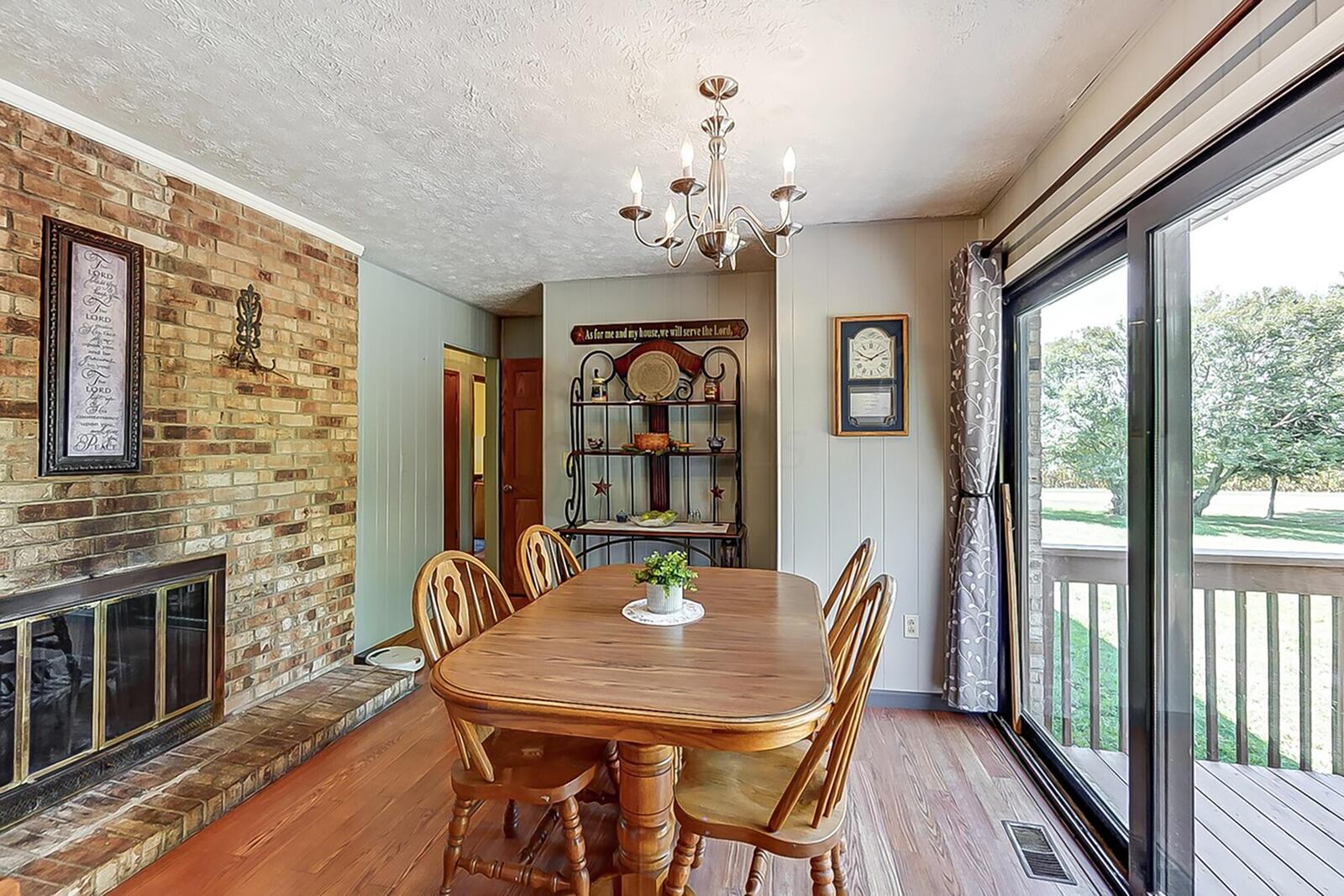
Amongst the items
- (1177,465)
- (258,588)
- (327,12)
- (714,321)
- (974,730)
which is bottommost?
(974,730)

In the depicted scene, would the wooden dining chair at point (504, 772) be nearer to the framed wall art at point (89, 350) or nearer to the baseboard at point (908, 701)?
the framed wall art at point (89, 350)

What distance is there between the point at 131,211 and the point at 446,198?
1157mm

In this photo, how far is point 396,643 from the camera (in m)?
4.02

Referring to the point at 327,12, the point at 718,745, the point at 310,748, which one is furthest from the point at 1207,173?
the point at 310,748

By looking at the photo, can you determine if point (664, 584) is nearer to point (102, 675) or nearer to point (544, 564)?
point (544, 564)

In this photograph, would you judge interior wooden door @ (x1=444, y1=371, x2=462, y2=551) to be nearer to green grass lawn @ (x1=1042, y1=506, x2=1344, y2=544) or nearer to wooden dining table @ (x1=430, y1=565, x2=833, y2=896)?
wooden dining table @ (x1=430, y1=565, x2=833, y2=896)

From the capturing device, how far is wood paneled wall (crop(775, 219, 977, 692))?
3.04m

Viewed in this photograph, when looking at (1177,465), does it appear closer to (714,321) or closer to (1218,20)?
(1218,20)

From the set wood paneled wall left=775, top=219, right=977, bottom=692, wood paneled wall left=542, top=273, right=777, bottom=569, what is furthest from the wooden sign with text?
wood paneled wall left=775, top=219, right=977, bottom=692

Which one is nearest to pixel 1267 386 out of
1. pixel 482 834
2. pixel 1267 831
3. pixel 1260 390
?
pixel 1260 390

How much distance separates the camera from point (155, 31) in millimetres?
1613

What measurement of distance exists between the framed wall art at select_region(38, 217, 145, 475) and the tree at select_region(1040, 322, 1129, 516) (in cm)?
346

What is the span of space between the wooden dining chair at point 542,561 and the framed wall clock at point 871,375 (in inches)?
59.6

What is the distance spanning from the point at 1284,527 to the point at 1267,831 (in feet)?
2.36
